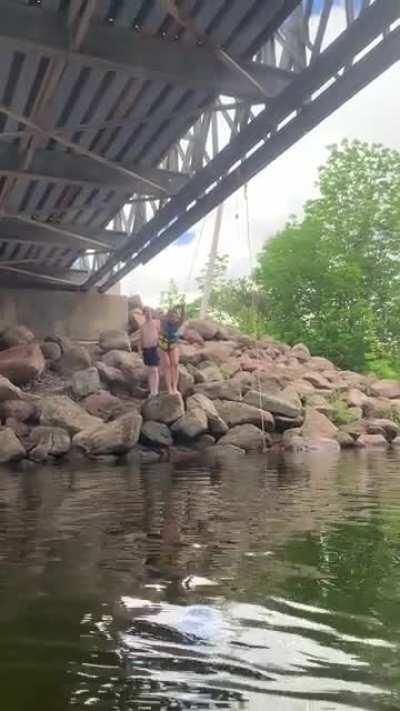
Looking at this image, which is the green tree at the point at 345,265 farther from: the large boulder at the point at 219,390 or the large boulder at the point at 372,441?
the large boulder at the point at 219,390

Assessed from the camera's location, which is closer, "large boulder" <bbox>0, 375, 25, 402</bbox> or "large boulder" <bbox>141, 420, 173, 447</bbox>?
"large boulder" <bbox>141, 420, 173, 447</bbox>

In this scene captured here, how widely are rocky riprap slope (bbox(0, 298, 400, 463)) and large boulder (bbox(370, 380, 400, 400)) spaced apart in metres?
1.15

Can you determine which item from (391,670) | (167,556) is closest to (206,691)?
(391,670)

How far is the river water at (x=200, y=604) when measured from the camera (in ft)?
8.54

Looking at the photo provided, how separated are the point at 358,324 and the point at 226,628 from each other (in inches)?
1304

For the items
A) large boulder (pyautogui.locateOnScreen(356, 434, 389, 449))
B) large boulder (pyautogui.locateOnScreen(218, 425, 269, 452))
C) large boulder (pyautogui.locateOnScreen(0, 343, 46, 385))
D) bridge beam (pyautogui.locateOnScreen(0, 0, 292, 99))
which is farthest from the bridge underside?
large boulder (pyautogui.locateOnScreen(356, 434, 389, 449))

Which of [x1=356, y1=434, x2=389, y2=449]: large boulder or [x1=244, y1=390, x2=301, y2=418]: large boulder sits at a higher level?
[x1=244, y1=390, x2=301, y2=418]: large boulder

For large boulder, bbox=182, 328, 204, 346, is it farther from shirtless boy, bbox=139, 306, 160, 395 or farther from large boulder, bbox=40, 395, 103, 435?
large boulder, bbox=40, 395, 103, 435

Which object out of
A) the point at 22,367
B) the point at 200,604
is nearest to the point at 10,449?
the point at 22,367

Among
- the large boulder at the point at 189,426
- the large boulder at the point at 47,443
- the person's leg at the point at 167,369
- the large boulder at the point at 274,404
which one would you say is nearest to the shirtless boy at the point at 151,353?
the person's leg at the point at 167,369

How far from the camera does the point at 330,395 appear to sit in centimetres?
2108

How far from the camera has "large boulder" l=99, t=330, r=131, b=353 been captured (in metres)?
20.5

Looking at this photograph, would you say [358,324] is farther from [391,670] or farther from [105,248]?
[391,670]

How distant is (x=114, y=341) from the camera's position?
20594mm
